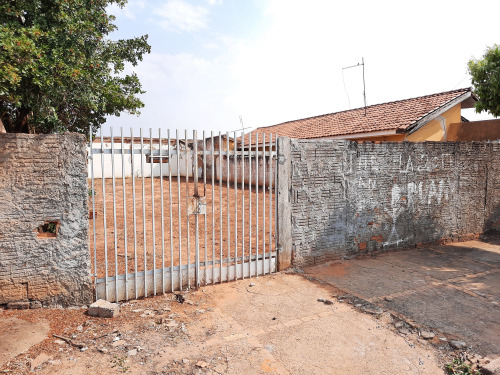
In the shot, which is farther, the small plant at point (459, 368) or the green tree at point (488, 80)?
the green tree at point (488, 80)

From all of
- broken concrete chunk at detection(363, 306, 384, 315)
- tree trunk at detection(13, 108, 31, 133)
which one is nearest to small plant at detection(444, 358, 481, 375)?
broken concrete chunk at detection(363, 306, 384, 315)

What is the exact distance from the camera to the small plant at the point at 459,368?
295cm

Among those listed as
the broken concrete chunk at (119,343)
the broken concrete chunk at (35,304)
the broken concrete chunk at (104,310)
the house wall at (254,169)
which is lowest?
the broken concrete chunk at (119,343)

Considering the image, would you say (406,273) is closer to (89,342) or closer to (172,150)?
(172,150)

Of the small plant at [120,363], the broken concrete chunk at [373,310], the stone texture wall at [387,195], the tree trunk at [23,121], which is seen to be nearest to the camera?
the small plant at [120,363]

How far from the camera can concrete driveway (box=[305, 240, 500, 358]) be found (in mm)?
3709

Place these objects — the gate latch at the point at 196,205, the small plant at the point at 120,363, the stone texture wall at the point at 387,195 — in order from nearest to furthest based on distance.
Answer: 1. the small plant at the point at 120,363
2. the gate latch at the point at 196,205
3. the stone texture wall at the point at 387,195

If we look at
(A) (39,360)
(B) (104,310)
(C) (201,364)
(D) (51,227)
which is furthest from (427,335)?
(D) (51,227)

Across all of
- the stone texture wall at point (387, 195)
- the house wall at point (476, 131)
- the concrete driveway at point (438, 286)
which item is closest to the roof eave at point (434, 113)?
the house wall at point (476, 131)

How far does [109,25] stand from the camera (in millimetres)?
8047

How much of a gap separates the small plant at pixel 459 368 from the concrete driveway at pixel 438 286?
310 millimetres

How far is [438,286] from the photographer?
4.88m

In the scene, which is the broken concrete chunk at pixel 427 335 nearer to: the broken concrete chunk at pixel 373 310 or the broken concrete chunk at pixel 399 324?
the broken concrete chunk at pixel 399 324

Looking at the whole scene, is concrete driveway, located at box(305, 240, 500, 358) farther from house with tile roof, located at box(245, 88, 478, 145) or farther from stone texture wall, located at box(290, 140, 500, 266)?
house with tile roof, located at box(245, 88, 478, 145)
